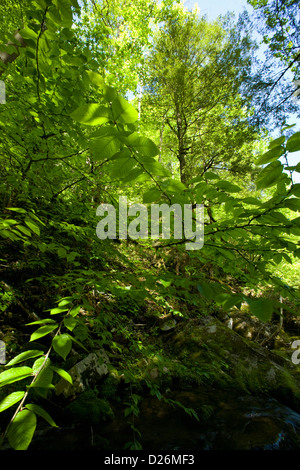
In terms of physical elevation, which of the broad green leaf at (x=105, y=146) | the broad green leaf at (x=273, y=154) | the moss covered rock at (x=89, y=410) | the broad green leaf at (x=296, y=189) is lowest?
the moss covered rock at (x=89, y=410)

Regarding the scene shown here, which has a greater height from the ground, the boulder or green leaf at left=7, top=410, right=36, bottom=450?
green leaf at left=7, top=410, right=36, bottom=450

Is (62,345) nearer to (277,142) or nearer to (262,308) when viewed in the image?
(262,308)

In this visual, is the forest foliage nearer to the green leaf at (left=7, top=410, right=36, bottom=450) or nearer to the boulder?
the green leaf at (left=7, top=410, right=36, bottom=450)

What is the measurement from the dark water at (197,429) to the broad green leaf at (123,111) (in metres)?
3.08

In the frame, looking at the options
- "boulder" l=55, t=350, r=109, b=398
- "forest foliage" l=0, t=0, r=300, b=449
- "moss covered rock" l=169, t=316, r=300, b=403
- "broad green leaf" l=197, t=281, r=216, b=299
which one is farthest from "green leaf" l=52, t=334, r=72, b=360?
"moss covered rock" l=169, t=316, r=300, b=403

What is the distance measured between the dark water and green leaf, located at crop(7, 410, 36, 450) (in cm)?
240

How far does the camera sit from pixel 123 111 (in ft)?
2.18

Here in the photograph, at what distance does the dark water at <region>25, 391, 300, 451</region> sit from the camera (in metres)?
2.35

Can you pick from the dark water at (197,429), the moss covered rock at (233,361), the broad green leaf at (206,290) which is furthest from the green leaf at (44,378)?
the moss covered rock at (233,361)

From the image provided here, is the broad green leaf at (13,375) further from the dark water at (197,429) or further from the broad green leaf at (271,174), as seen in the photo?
the dark water at (197,429)

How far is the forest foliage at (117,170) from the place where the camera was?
79cm

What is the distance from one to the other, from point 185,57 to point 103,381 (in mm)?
9023
